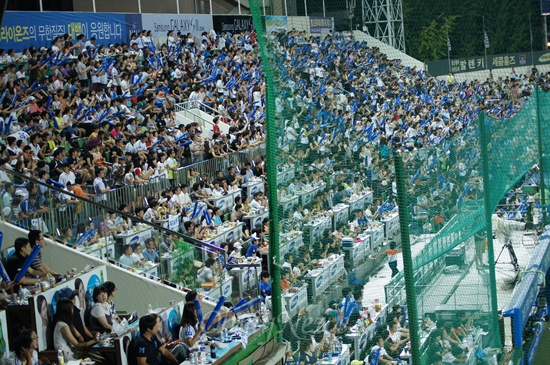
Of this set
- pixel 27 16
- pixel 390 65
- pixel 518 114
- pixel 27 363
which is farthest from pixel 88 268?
pixel 27 16

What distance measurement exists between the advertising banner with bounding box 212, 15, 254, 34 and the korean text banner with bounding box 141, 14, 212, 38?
487 mm

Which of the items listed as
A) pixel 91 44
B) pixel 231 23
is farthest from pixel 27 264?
pixel 231 23

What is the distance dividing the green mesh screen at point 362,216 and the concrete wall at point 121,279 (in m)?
2.64

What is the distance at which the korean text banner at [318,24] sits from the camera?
4.39 metres

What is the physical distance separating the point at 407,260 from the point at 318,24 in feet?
4.69

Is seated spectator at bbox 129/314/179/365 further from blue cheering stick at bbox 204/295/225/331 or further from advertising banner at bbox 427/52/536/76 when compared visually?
advertising banner at bbox 427/52/536/76

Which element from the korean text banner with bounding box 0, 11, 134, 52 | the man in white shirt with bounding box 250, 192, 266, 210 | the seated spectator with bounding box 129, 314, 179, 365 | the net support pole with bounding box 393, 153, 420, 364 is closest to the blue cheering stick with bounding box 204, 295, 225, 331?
the seated spectator with bounding box 129, 314, 179, 365

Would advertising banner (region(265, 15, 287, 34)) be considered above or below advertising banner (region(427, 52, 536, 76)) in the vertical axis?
above

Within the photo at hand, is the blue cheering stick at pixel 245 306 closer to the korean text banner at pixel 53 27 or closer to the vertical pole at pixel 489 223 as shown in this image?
the vertical pole at pixel 489 223

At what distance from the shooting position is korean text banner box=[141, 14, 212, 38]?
19.5 metres

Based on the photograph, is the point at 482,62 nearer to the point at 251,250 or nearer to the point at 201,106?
the point at 251,250

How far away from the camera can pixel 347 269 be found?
4.85 meters

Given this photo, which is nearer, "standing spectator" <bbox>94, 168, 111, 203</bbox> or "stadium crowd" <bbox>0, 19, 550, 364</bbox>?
"stadium crowd" <bbox>0, 19, 550, 364</bbox>

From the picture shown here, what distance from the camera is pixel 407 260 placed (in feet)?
15.5
